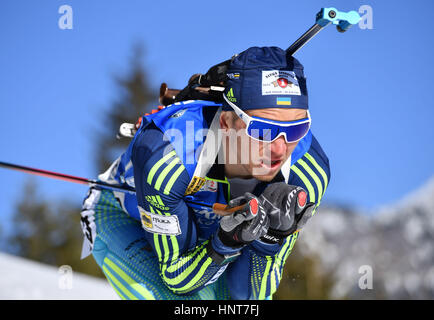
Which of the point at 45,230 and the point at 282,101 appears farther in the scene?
the point at 45,230

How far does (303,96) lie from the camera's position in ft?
10.6

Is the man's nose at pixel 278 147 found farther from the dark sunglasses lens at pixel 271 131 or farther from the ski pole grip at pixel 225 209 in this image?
the ski pole grip at pixel 225 209

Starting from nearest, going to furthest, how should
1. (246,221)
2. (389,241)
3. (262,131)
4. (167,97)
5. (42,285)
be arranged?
(246,221), (262,131), (167,97), (42,285), (389,241)

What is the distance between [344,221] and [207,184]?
47.8 m

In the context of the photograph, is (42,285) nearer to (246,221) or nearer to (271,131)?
(246,221)

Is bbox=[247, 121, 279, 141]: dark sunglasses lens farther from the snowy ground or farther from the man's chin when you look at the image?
the snowy ground

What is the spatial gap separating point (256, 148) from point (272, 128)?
0.16 m

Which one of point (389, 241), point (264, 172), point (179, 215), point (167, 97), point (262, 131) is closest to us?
point (262, 131)

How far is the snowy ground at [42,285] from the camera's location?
5.62 m

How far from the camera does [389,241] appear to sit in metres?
43.4

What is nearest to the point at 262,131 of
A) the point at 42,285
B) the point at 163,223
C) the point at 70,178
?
the point at 163,223

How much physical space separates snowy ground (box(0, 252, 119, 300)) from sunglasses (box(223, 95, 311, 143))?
241 centimetres
